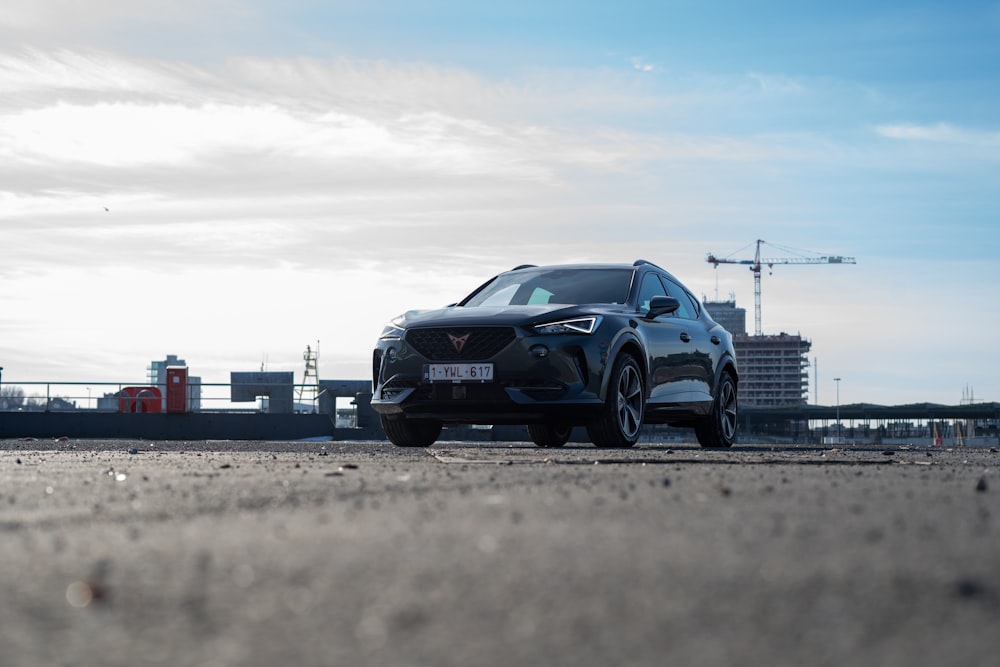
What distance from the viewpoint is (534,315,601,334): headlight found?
9.98 m

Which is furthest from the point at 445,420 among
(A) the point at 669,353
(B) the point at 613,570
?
(B) the point at 613,570

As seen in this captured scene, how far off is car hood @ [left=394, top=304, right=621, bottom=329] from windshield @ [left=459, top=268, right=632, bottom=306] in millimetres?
508

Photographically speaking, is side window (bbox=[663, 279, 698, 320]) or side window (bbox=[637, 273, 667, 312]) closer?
side window (bbox=[637, 273, 667, 312])

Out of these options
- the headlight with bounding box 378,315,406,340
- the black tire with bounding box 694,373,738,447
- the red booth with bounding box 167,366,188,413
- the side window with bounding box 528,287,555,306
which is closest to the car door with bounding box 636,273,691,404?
the side window with bounding box 528,287,555,306

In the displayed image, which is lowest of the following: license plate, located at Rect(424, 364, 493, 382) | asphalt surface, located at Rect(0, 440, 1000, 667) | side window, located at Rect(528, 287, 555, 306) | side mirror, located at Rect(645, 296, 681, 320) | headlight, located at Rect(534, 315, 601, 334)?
asphalt surface, located at Rect(0, 440, 1000, 667)

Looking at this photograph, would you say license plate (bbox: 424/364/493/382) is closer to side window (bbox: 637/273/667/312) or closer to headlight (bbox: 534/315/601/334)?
headlight (bbox: 534/315/601/334)

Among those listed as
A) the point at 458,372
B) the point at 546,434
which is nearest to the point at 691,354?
the point at 546,434

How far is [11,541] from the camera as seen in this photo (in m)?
A: 3.37

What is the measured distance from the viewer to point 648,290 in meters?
11.7

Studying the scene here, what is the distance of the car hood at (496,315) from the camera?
394 inches

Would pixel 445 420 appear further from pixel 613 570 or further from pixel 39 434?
pixel 39 434

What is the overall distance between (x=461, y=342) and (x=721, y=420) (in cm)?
387

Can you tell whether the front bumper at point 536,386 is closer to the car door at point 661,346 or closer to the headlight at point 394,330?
the headlight at point 394,330

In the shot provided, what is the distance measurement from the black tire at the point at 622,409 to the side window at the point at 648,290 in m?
0.73
